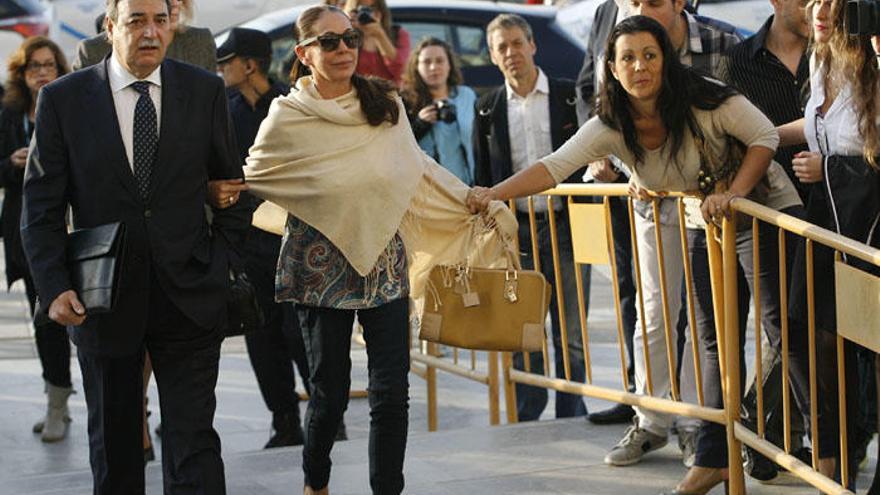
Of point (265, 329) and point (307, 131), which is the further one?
point (265, 329)

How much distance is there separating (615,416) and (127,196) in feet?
9.28

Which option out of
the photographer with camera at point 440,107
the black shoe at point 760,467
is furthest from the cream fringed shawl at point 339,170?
the photographer with camera at point 440,107

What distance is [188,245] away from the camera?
5.40m

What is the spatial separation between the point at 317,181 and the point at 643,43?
1267mm

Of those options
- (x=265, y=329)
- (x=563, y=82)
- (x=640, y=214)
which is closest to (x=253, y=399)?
(x=265, y=329)

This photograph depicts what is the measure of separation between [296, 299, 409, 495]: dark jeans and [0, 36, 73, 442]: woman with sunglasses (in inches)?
103

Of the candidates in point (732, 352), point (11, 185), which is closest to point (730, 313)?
point (732, 352)

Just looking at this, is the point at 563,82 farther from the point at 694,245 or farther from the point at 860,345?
the point at 860,345

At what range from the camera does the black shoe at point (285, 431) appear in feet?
26.0

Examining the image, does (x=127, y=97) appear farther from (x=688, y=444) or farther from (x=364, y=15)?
(x=364, y=15)

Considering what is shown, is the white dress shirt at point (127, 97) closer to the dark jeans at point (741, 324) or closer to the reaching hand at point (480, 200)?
the reaching hand at point (480, 200)

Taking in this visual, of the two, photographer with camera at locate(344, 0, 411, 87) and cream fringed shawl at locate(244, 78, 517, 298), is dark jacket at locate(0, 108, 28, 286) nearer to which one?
photographer with camera at locate(344, 0, 411, 87)

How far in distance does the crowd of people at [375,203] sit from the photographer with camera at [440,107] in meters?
1.93

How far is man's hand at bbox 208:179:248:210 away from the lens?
552cm
